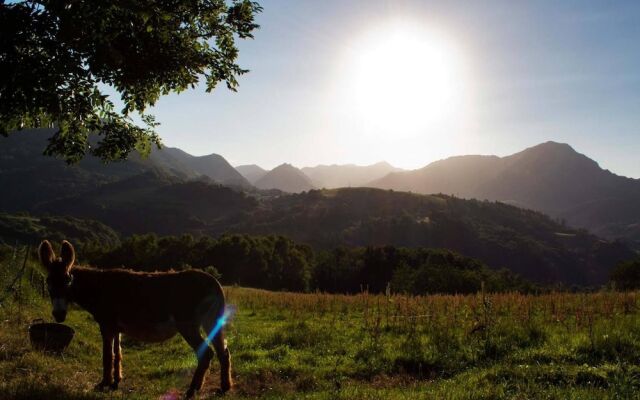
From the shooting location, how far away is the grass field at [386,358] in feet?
27.8

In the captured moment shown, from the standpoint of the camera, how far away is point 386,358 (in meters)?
12.0

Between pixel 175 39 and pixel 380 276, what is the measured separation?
335ft

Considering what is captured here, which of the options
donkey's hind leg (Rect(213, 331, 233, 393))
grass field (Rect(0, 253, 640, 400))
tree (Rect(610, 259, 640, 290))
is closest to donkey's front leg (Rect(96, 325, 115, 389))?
grass field (Rect(0, 253, 640, 400))

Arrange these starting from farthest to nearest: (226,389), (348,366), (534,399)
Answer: (348,366) < (226,389) < (534,399)

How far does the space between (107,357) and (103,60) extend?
6433mm

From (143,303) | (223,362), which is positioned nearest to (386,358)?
(223,362)

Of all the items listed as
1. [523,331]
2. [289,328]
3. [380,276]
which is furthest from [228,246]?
[523,331]

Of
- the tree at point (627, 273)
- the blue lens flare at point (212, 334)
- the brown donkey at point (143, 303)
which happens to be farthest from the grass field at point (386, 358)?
the tree at point (627, 273)

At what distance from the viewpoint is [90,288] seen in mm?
9422

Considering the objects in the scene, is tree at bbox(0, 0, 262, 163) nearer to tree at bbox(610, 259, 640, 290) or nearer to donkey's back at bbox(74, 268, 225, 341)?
donkey's back at bbox(74, 268, 225, 341)

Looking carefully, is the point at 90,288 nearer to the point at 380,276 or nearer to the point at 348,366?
the point at 348,366

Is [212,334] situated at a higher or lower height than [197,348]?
higher

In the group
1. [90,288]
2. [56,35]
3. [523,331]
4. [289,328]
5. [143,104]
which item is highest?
[56,35]

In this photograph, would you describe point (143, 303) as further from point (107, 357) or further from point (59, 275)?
point (59, 275)
